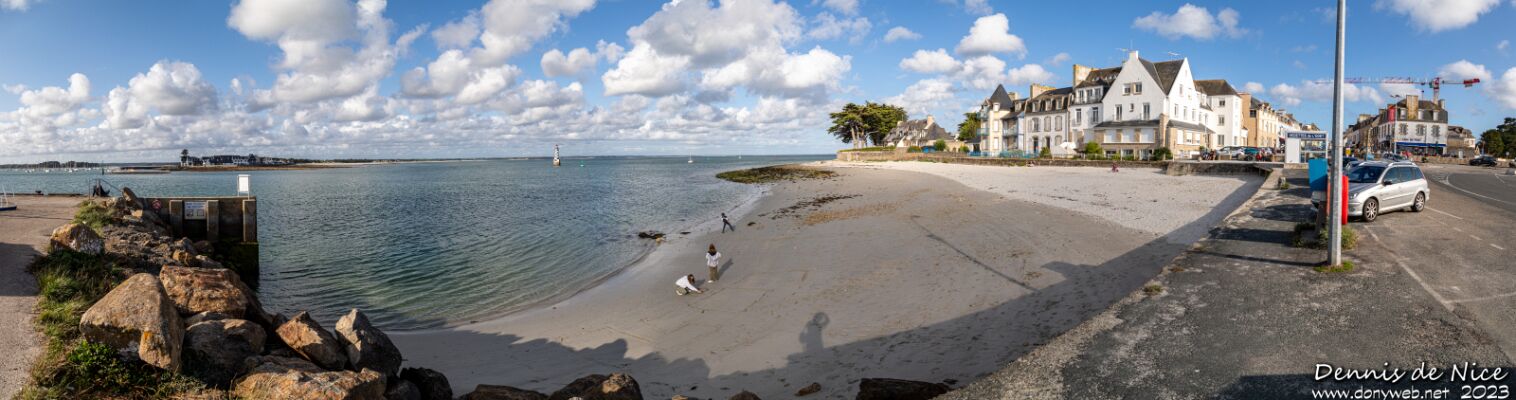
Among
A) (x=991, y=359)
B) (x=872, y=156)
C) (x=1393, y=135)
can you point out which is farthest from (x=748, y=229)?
(x=1393, y=135)

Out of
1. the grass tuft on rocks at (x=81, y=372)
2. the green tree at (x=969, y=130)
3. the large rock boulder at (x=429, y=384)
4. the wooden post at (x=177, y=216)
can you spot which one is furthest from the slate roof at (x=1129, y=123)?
the grass tuft on rocks at (x=81, y=372)

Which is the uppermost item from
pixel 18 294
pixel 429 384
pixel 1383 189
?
pixel 1383 189

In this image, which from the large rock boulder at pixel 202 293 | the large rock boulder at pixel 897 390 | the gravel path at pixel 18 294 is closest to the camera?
the gravel path at pixel 18 294

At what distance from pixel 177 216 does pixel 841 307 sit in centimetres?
2517

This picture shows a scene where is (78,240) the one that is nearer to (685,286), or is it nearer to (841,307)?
(685,286)

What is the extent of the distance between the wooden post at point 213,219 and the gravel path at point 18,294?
4.33m

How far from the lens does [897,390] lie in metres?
7.10

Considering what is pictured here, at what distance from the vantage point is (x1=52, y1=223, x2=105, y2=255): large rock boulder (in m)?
12.7

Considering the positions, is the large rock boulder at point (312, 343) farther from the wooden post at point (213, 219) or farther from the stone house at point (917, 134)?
the stone house at point (917, 134)

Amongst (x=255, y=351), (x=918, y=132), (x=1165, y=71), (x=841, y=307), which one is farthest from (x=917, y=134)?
(x=255, y=351)

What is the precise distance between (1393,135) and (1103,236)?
90.9 m

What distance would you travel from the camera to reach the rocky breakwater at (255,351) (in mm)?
6465

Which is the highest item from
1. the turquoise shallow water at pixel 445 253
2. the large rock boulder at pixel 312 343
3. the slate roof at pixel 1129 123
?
the slate roof at pixel 1129 123

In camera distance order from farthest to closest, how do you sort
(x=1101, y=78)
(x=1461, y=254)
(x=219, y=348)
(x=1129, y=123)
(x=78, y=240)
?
(x=1101, y=78) → (x=1129, y=123) → (x=78, y=240) → (x=1461, y=254) → (x=219, y=348)
